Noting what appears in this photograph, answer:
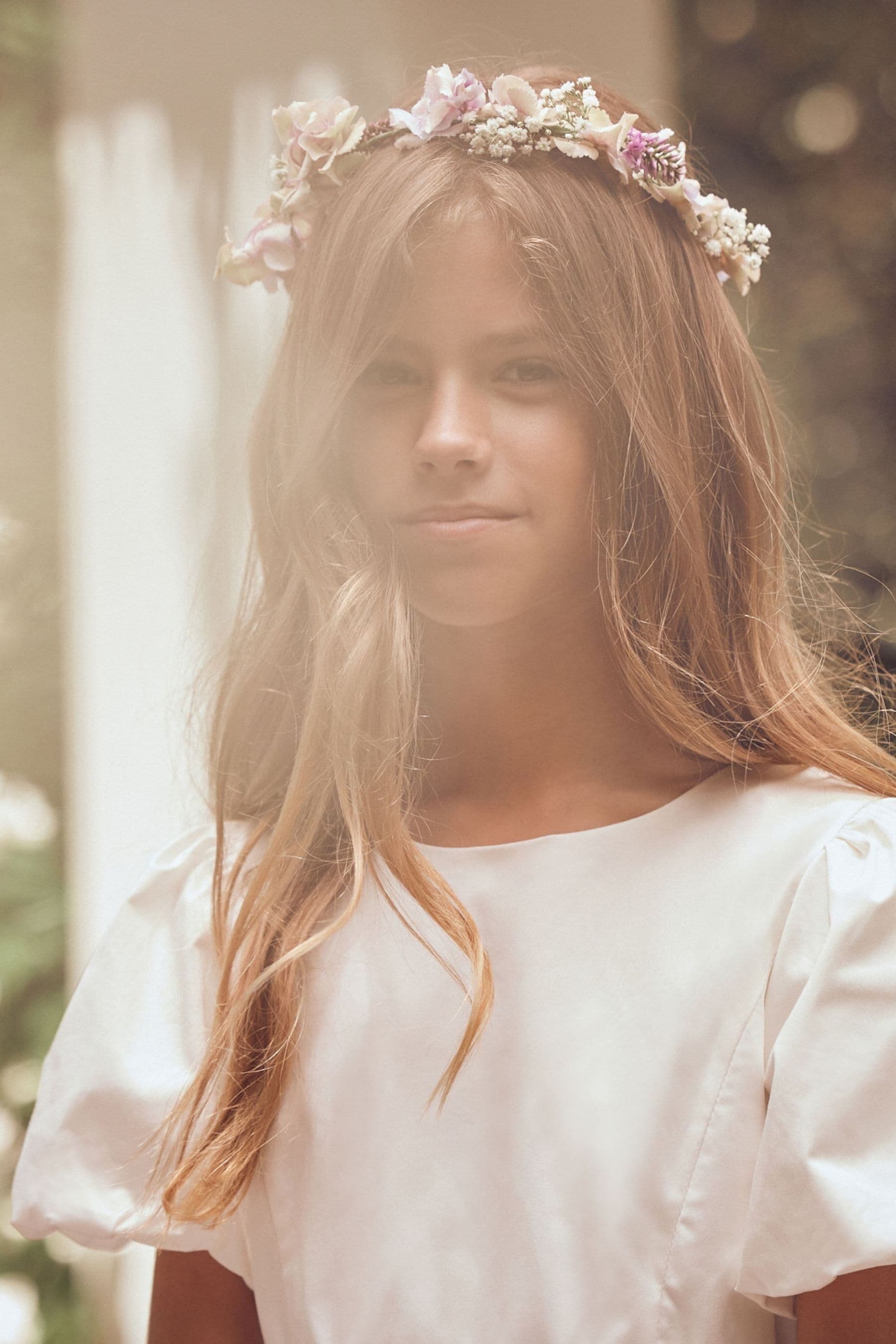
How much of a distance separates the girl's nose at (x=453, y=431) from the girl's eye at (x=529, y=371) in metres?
0.02

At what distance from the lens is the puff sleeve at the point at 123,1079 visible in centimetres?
64

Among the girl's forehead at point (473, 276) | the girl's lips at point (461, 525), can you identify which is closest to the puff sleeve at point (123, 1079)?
the girl's lips at point (461, 525)

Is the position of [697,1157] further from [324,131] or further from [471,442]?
[324,131]

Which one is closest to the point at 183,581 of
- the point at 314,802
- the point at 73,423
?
the point at 73,423

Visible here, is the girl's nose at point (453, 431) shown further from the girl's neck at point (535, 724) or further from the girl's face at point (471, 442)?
the girl's neck at point (535, 724)

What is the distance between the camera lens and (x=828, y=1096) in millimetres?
519

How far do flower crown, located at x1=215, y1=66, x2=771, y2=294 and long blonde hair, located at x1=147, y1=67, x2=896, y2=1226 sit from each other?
0.04 feet

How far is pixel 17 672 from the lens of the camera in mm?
965

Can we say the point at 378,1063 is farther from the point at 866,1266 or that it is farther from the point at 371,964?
the point at 866,1266

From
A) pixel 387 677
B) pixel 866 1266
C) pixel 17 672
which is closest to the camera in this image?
pixel 866 1266

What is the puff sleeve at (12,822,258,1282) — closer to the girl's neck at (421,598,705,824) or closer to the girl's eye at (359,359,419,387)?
the girl's neck at (421,598,705,824)

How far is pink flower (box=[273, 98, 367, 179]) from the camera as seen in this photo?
24.7 inches

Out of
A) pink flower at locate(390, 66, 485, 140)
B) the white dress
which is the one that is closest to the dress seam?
the white dress

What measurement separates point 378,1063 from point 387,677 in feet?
0.69
